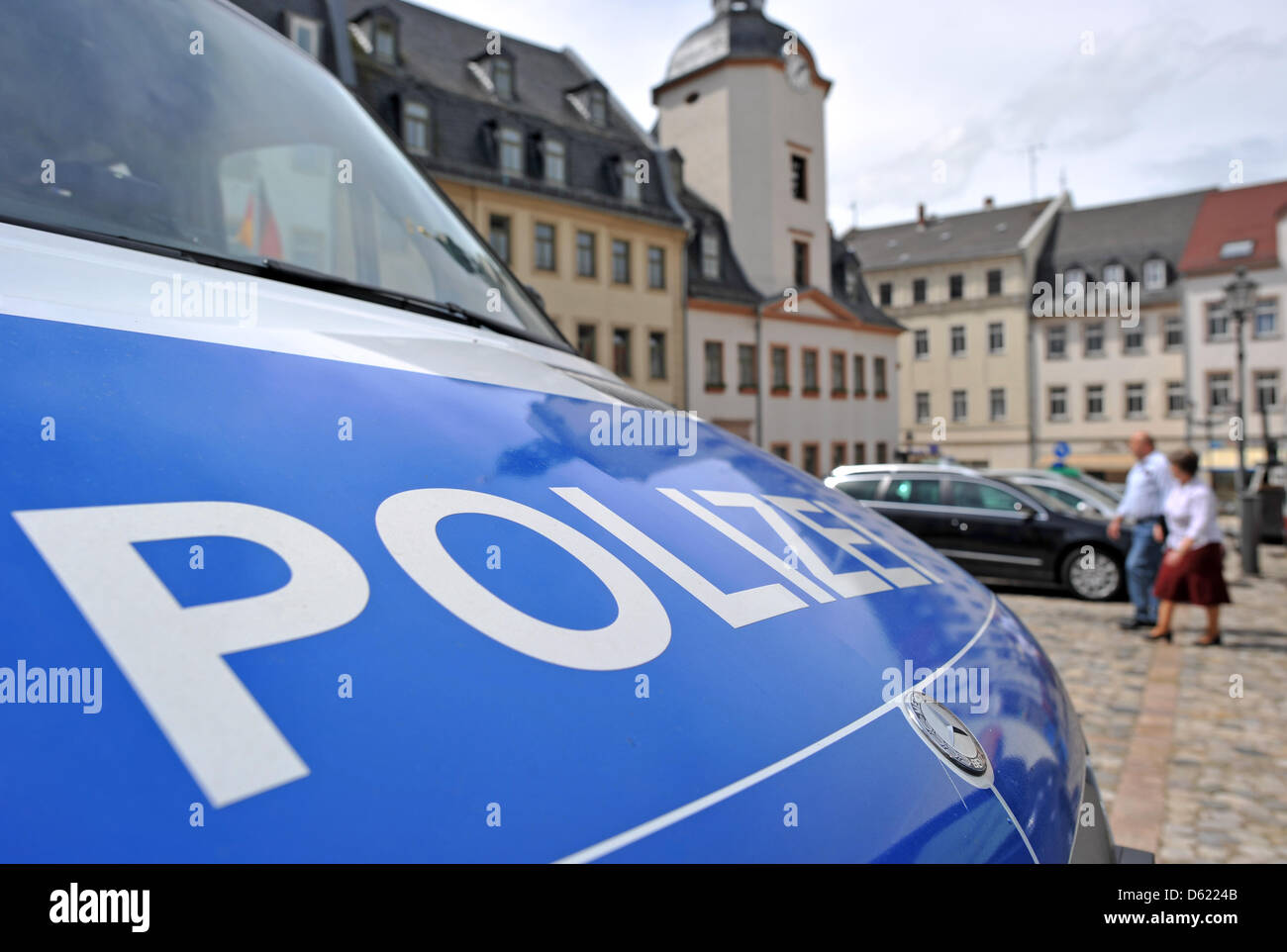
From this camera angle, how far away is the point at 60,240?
1257mm

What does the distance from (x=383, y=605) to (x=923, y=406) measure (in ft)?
171

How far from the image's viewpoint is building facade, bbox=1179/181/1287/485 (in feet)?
136

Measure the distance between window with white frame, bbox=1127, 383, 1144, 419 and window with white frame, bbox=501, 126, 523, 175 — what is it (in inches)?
1316

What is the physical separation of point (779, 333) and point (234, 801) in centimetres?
3252

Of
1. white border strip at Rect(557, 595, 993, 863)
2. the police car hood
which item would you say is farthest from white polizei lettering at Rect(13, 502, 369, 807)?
white border strip at Rect(557, 595, 993, 863)

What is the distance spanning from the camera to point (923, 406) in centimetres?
5056

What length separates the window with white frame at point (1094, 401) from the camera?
46.1 metres

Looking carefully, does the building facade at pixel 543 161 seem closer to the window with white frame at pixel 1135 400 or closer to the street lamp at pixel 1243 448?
the street lamp at pixel 1243 448

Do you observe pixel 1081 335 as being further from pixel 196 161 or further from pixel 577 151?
pixel 196 161

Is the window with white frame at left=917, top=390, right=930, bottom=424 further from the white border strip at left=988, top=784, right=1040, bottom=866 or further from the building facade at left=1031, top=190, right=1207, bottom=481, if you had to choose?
the white border strip at left=988, top=784, right=1040, bottom=866

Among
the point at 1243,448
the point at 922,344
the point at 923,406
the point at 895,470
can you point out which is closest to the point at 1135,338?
the point at 922,344

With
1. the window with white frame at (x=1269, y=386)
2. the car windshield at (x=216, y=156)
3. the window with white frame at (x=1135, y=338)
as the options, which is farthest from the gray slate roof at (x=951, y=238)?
the car windshield at (x=216, y=156)

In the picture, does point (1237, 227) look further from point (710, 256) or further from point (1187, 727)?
point (1187, 727)
